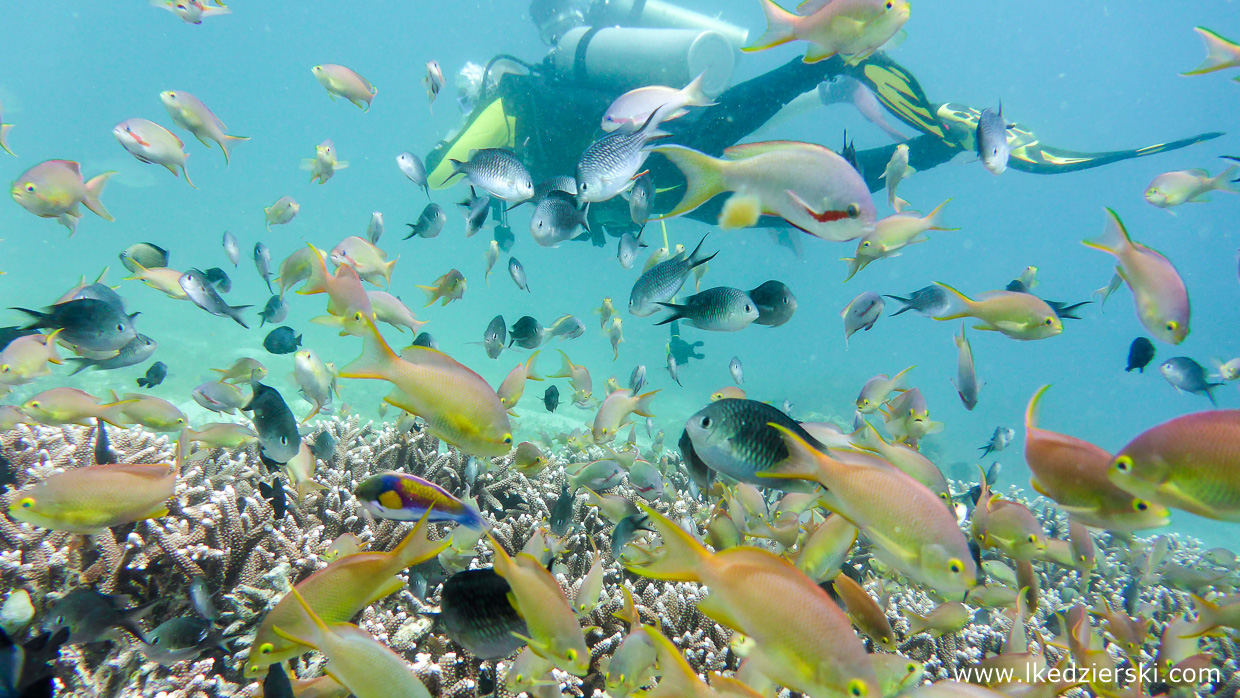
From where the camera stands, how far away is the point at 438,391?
67.2 inches

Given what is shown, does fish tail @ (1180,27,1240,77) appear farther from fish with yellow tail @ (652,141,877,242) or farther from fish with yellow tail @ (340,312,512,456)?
fish with yellow tail @ (340,312,512,456)

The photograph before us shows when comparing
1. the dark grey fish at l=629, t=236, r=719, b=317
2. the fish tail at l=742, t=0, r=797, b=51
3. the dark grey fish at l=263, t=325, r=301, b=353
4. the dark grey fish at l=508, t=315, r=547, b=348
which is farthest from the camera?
the dark grey fish at l=508, t=315, r=547, b=348

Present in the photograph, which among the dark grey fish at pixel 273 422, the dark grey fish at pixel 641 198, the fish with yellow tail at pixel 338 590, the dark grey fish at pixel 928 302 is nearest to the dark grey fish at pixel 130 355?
the dark grey fish at pixel 273 422

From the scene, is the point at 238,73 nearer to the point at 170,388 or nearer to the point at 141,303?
the point at 141,303

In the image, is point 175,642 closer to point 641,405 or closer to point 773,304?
point 641,405

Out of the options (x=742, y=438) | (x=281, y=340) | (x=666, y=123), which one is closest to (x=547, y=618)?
(x=742, y=438)

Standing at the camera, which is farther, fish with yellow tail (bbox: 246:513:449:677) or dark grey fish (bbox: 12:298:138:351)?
dark grey fish (bbox: 12:298:138:351)

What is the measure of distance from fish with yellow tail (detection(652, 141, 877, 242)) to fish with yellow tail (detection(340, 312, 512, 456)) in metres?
0.99

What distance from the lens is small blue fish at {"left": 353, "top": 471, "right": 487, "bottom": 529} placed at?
5.19 ft

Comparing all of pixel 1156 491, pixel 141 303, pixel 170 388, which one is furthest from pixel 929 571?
pixel 141 303

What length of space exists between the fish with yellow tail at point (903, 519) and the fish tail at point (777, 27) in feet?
6.12

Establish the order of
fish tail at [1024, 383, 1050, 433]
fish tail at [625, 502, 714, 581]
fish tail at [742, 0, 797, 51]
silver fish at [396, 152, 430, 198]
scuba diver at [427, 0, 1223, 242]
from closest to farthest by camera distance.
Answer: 1. fish tail at [625, 502, 714, 581]
2. fish tail at [1024, 383, 1050, 433]
3. fish tail at [742, 0, 797, 51]
4. silver fish at [396, 152, 430, 198]
5. scuba diver at [427, 0, 1223, 242]

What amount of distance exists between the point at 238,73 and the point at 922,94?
147922 millimetres

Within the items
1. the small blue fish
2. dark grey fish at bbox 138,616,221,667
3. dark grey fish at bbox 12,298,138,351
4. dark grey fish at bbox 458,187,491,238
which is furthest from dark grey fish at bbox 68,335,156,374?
the small blue fish
